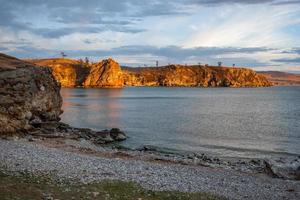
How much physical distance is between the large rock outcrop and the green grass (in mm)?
20900

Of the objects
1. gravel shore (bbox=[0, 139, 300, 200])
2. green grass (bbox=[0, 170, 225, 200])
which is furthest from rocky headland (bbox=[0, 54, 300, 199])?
green grass (bbox=[0, 170, 225, 200])

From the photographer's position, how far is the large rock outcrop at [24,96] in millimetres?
40281

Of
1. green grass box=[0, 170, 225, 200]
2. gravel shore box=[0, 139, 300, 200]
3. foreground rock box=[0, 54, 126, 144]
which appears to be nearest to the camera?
green grass box=[0, 170, 225, 200]

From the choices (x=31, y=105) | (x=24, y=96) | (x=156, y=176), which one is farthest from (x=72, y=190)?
(x=31, y=105)

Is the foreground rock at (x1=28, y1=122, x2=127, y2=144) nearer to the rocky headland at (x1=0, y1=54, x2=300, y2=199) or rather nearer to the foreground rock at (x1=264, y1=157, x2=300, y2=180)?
the rocky headland at (x1=0, y1=54, x2=300, y2=199)

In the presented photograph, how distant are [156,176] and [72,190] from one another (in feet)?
19.9

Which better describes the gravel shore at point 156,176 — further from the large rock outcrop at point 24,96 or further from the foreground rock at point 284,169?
the large rock outcrop at point 24,96

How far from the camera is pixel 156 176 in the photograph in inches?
902

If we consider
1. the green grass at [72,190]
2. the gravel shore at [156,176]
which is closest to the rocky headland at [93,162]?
the gravel shore at [156,176]

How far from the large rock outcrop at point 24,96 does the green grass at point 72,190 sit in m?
20.9

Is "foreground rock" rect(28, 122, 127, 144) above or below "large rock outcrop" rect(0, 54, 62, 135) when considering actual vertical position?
below

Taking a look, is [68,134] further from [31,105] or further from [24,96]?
[24,96]

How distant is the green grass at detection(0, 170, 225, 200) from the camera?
16828 mm

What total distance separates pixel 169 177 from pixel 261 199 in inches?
207
